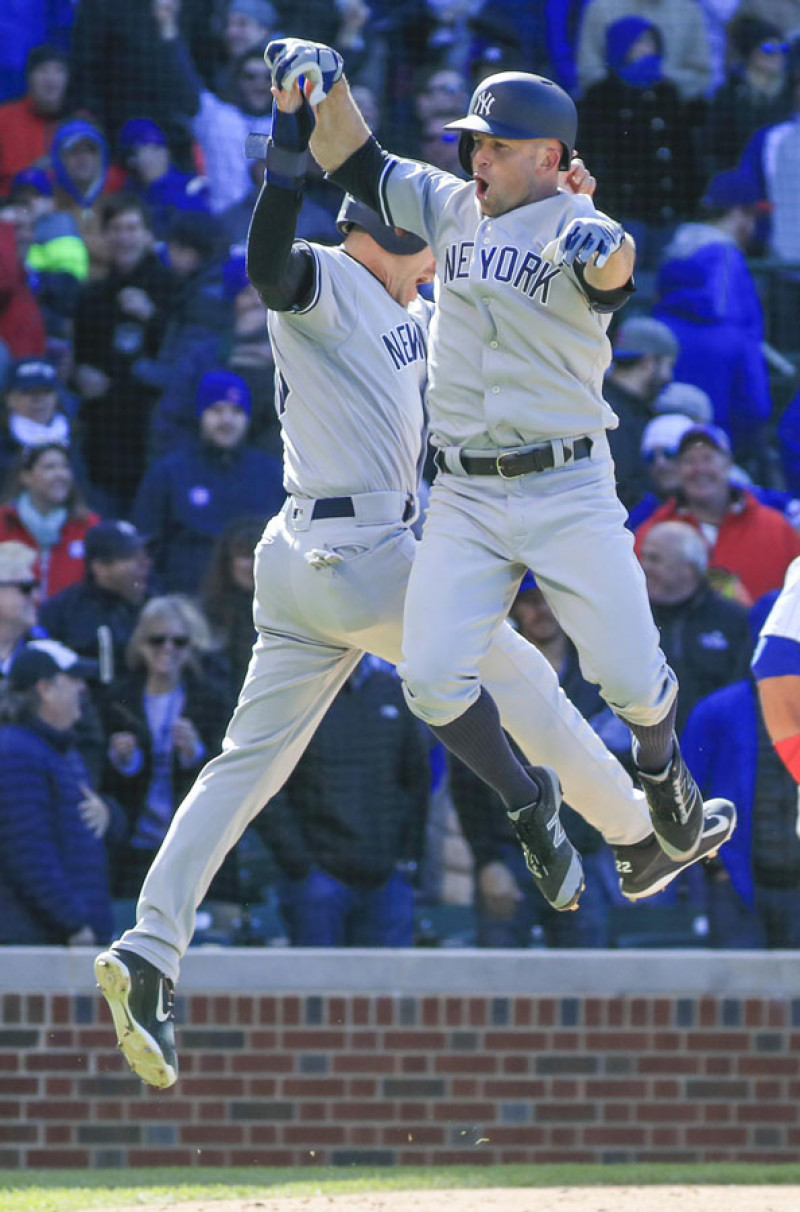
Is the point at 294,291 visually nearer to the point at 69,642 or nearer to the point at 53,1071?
the point at 69,642

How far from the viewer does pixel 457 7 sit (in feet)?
31.4

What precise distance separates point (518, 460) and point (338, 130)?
849mm

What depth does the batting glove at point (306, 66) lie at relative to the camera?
464 centimetres

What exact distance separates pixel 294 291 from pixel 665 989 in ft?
11.3

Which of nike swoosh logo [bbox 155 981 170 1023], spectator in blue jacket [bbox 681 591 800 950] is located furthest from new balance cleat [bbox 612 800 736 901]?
spectator in blue jacket [bbox 681 591 800 950]

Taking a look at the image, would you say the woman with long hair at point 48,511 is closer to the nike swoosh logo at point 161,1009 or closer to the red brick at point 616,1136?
the red brick at point 616,1136

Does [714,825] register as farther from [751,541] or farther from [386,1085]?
[751,541]

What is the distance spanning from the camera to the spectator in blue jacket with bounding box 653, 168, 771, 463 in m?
8.41

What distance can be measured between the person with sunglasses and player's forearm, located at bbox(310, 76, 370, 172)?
290cm

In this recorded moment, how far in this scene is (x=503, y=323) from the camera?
15.5ft

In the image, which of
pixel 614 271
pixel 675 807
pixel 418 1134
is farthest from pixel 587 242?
pixel 418 1134

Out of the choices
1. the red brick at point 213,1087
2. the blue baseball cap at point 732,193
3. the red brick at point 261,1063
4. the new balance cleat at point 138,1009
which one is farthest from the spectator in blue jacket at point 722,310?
the new balance cleat at point 138,1009

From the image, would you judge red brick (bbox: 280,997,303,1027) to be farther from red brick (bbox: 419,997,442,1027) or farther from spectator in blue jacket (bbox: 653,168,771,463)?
spectator in blue jacket (bbox: 653,168,771,463)

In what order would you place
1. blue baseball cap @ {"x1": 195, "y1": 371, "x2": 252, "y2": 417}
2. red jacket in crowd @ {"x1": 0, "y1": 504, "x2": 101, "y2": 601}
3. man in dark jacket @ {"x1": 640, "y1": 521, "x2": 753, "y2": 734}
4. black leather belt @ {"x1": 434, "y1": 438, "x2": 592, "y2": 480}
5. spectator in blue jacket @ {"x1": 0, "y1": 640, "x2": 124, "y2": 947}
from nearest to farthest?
black leather belt @ {"x1": 434, "y1": 438, "x2": 592, "y2": 480} < spectator in blue jacket @ {"x1": 0, "y1": 640, "x2": 124, "y2": 947} < man in dark jacket @ {"x1": 640, "y1": 521, "x2": 753, "y2": 734} < red jacket in crowd @ {"x1": 0, "y1": 504, "x2": 101, "y2": 601} < blue baseball cap @ {"x1": 195, "y1": 371, "x2": 252, "y2": 417}
